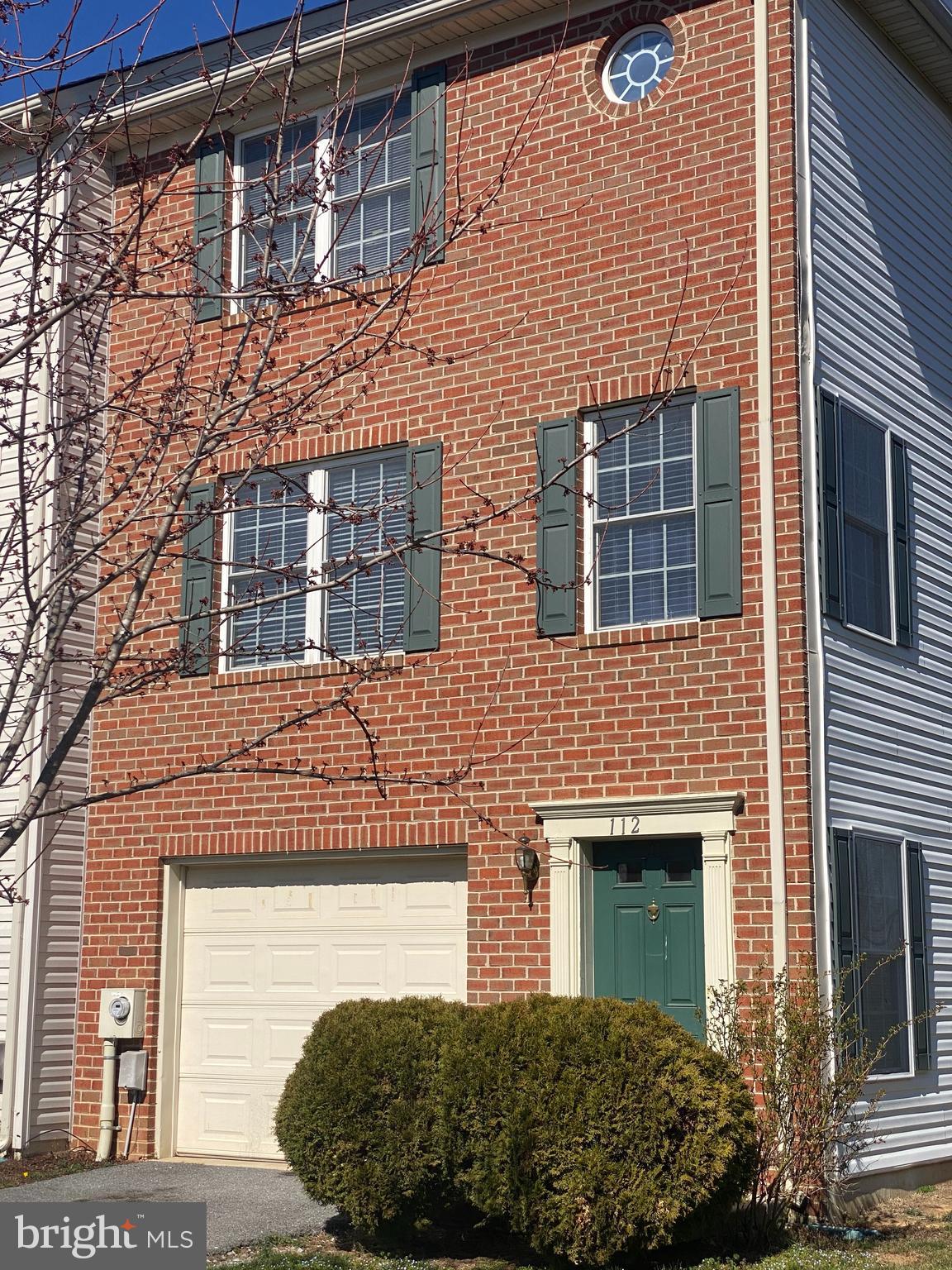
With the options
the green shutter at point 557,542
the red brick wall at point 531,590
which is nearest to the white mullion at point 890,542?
the red brick wall at point 531,590

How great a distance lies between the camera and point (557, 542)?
1145 centimetres

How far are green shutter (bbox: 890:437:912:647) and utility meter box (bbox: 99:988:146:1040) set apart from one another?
664cm

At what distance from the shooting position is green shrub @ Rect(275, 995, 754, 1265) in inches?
327

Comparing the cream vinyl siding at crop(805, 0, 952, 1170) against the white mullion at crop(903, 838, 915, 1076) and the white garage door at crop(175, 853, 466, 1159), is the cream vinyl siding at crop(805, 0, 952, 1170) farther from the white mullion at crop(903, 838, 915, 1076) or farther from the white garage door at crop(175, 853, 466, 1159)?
the white garage door at crop(175, 853, 466, 1159)

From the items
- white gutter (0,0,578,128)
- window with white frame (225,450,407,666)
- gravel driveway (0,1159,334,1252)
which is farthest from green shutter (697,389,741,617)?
gravel driveway (0,1159,334,1252)

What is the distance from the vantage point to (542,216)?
12062 millimetres

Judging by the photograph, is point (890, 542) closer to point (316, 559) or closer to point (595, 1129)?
point (316, 559)

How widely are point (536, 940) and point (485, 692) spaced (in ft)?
6.12

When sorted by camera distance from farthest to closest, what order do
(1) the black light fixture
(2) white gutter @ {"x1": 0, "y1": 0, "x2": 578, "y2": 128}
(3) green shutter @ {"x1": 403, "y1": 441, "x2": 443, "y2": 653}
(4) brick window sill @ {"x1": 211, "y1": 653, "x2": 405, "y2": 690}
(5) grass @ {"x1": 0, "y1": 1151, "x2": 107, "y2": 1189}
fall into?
(4) brick window sill @ {"x1": 211, "y1": 653, "x2": 405, "y2": 690} < (2) white gutter @ {"x1": 0, "y1": 0, "x2": 578, "y2": 128} < (3) green shutter @ {"x1": 403, "y1": 441, "x2": 443, "y2": 653} < (5) grass @ {"x1": 0, "y1": 1151, "x2": 107, "y2": 1189} < (1) the black light fixture

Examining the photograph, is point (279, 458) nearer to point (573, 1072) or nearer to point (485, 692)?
point (485, 692)

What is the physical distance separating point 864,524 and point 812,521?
1.01 meters

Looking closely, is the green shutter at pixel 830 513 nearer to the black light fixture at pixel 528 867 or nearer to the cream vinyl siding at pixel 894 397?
the cream vinyl siding at pixel 894 397

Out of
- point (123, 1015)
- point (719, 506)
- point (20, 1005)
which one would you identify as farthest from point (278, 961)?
point (719, 506)

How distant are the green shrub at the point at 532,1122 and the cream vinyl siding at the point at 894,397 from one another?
237 centimetres
